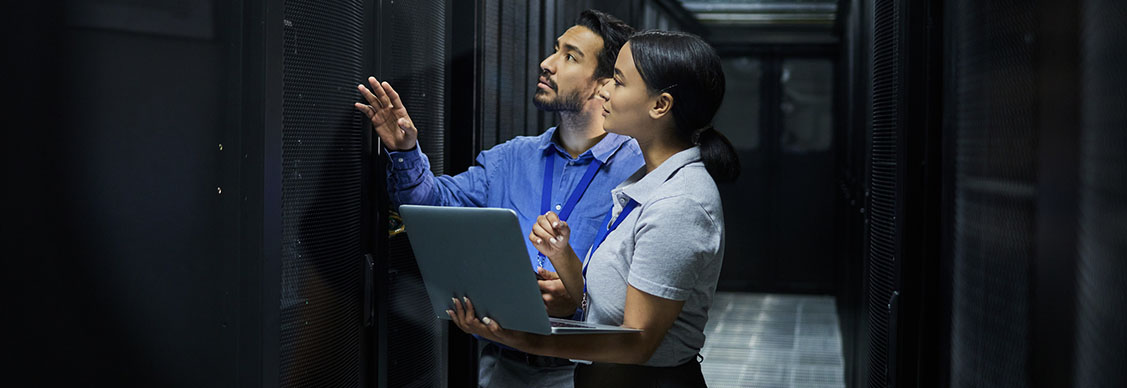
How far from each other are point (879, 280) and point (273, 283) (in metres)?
1.45

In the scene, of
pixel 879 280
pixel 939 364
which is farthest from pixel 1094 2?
pixel 879 280

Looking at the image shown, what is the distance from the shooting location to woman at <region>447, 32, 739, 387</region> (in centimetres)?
158

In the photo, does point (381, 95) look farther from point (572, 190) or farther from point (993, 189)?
point (993, 189)

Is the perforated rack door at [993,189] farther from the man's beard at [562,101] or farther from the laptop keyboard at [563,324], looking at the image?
the man's beard at [562,101]

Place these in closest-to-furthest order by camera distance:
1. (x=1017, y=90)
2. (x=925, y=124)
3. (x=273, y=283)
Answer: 1. (x=1017, y=90)
2. (x=273, y=283)
3. (x=925, y=124)

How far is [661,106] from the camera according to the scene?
5.70 ft

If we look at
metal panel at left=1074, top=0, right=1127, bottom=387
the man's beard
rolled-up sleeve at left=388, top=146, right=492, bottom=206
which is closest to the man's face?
the man's beard

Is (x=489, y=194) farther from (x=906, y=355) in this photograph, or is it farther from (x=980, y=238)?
(x=980, y=238)

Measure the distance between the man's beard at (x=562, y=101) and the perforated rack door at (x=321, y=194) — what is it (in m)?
0.46

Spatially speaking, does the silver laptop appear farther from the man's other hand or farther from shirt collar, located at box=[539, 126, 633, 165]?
shirt collar, located at box=[539, 126, 633, 165]

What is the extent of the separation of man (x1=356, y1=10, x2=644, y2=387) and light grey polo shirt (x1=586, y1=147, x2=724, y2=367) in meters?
0.49

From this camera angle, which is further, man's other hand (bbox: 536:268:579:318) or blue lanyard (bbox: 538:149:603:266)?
blue lanyard (bbox: 538:149:603:266)

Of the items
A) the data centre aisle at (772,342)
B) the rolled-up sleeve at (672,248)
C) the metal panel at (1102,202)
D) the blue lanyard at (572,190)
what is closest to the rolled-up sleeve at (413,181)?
the blue lanyard at (572,190)

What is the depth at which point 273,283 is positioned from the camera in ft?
5.50
